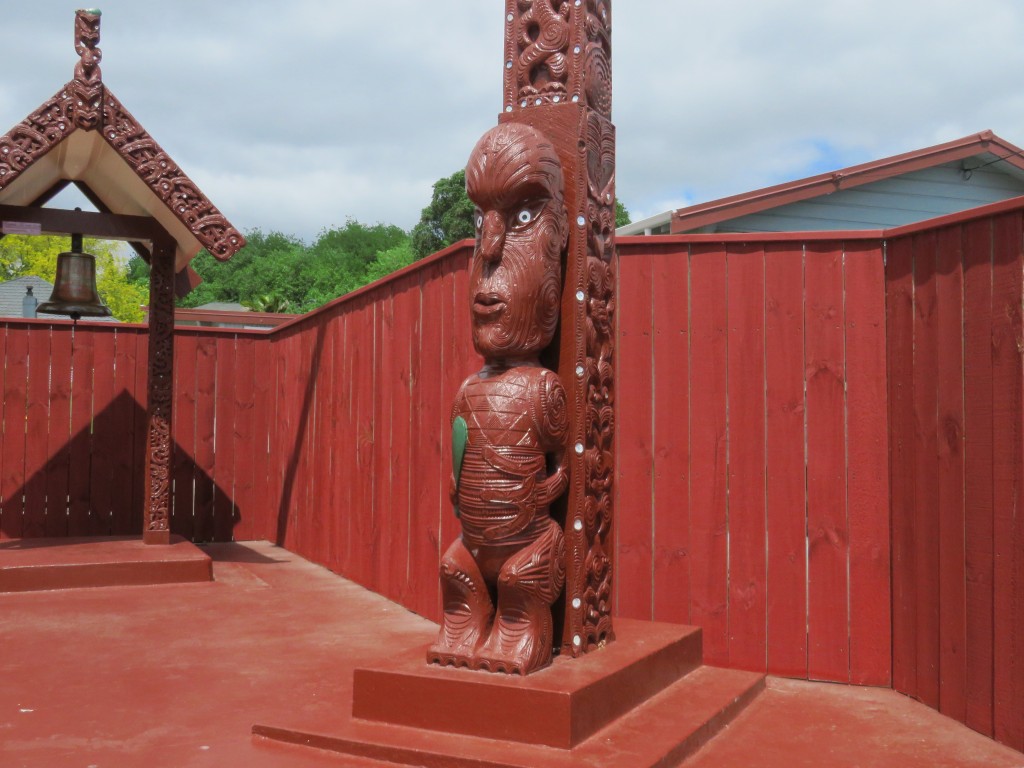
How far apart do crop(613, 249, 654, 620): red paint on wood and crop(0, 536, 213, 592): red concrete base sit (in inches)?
145

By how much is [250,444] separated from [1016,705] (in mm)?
7496

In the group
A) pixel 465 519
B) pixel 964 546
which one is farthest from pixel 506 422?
pixel 964 546

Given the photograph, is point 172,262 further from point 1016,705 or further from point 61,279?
point 1016,705

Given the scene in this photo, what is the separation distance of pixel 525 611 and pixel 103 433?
6517 mm

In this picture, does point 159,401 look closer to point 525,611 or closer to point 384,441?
point 384,441

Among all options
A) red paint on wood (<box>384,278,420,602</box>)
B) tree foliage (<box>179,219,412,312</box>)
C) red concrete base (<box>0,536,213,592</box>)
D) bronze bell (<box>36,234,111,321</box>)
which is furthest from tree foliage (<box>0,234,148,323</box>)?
red paint on wood (<box>384,278,420,602</box>)

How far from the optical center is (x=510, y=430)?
3615 mm

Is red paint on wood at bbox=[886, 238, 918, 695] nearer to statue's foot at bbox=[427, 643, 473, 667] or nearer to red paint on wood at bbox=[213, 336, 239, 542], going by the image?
statue's foot at bbox=[427, 643, 473, 667]

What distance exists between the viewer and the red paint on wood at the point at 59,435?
28.2ft

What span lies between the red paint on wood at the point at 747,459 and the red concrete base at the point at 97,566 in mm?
4202

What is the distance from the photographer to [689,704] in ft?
12.4

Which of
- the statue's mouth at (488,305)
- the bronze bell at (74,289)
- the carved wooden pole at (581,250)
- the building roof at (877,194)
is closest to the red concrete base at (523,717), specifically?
the carved wooden pole at (581,250)

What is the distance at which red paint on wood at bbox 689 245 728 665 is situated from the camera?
4664 mm

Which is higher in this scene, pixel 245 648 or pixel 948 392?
pixel 948 392
